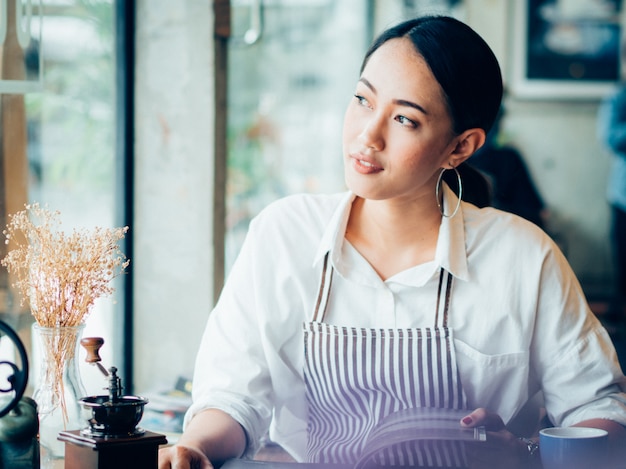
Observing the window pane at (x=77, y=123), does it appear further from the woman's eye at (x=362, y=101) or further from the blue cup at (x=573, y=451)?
the blue cup at (x=573, y=451)

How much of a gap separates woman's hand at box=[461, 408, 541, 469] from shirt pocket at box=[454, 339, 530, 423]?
293 mm

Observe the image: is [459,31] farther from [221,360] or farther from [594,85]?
[594,85]

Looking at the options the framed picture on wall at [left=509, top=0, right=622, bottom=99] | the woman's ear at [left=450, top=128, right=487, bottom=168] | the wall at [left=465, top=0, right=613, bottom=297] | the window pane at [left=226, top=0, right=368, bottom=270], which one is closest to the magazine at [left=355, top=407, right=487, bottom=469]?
the woman's ear at [left=450, top=128, right=487, bottom=168]

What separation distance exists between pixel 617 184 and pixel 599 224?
1.30 metres

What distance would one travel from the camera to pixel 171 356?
2.85m

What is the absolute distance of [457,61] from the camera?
1468mm

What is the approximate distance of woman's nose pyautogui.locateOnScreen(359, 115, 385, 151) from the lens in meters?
1.44

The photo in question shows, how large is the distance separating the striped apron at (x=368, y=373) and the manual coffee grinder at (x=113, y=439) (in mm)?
523

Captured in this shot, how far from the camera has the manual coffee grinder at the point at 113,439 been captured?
1.02m

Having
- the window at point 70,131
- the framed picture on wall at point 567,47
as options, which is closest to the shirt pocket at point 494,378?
the window at point 70,131

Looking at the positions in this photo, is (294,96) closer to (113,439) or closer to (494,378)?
(494,378)

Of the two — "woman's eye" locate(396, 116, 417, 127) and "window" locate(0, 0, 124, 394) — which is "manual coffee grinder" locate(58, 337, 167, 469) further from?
"window" locate(0, 0, 124, 394)

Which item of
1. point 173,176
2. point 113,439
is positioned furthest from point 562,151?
point 113,439

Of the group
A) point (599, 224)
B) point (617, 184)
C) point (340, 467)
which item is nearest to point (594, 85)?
point (599, 224)
